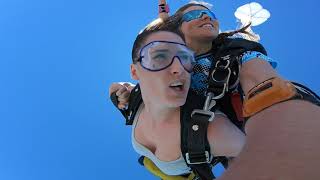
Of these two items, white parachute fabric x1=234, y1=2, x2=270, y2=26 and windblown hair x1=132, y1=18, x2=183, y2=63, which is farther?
white parachute fabric x1=234, y1=2, x2=270, y2=26

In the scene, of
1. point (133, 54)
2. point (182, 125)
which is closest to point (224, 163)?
point (182, 125)

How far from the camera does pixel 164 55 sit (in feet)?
9.70

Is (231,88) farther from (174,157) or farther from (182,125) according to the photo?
(174,157)

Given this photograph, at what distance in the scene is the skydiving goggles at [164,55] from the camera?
2938 millimetres

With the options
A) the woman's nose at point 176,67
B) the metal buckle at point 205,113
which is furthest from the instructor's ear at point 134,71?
the metal buckle at point 205,113

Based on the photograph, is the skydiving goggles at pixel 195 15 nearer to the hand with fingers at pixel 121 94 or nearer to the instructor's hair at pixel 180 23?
the instructor's hair at pixel 180 23

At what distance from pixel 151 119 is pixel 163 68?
484 mm

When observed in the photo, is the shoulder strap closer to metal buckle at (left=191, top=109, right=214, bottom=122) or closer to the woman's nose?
metal buckle at (left=191, top=109, right=214, bottom=122)

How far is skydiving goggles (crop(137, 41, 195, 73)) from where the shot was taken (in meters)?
2.94

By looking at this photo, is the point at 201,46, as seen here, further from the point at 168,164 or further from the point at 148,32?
the point at 168,164

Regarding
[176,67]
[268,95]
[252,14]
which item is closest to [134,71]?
[176,67]

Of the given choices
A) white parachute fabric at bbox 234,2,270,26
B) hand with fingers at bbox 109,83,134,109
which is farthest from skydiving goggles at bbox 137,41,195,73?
white parachute fabric at bbox 234,2,270,26

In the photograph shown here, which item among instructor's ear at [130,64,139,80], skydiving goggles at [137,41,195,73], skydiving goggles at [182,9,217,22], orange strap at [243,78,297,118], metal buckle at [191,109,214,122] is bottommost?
metal buckle at [191,109,214,122]

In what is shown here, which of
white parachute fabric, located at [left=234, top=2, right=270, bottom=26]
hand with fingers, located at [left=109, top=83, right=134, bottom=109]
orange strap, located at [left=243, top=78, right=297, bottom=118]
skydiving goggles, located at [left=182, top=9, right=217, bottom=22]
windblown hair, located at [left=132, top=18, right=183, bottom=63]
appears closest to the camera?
orange strap, located at [left=243, top=78, right=297, bottom=118]
